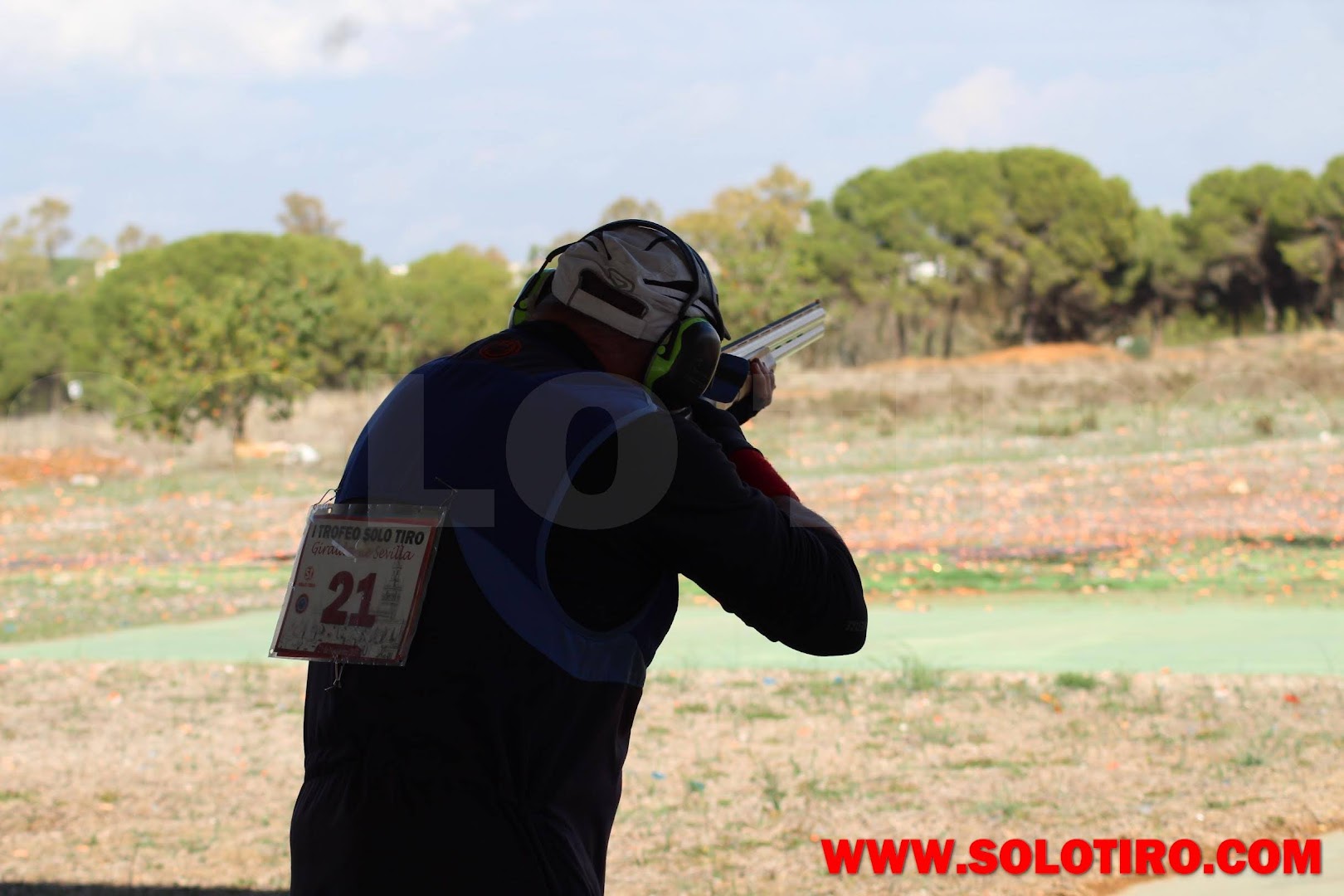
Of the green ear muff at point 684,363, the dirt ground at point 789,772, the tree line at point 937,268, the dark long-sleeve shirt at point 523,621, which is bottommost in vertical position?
the dirt ground at point 789,772

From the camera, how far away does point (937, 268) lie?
6256cm

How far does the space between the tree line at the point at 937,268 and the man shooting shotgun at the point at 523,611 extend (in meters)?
41.6

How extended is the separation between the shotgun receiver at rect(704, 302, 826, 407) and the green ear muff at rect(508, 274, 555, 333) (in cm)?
32

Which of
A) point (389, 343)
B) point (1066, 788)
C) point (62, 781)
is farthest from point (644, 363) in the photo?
point (389, 343)

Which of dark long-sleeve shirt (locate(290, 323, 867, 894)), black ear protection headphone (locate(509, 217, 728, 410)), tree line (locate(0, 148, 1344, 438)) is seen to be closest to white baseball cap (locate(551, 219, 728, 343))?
black ear protection headphone (locate(509, 217, 728, 410))

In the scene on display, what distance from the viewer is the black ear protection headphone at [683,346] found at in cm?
232

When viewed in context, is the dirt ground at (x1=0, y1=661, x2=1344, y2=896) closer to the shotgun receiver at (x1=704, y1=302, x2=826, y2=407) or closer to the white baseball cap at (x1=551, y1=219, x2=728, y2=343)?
the shotgun receiver at (x1=704, y1=302, x2=826, y2=407)

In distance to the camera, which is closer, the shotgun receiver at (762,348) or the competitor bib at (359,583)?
the competitor bib at (359,583)

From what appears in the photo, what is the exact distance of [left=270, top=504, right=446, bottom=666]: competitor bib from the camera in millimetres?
2090

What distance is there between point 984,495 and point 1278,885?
12760 millimetres

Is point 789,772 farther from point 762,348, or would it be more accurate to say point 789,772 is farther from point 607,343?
point 607,343

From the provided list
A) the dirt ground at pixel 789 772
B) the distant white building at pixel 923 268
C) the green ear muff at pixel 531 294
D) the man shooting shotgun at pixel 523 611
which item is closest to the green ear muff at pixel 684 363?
the man shooting shotgun at pixel 523 611

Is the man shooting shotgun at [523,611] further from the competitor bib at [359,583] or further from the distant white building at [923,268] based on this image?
the distant white building at [923,268]

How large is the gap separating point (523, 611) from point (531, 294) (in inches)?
24.0
